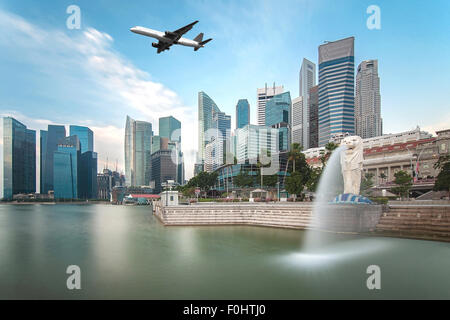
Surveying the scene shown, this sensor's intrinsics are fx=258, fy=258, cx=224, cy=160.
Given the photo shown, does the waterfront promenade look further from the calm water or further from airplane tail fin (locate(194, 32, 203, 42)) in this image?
airplane tail fin (locate(194, 32, 203, 42))

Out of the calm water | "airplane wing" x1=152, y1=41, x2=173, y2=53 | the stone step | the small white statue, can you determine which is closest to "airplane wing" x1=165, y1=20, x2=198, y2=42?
"airplane wing" x1=152, y1=41, x2=173, y2=53

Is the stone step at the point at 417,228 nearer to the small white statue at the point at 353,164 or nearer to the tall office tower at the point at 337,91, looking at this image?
the small white statue at the point at 353,164

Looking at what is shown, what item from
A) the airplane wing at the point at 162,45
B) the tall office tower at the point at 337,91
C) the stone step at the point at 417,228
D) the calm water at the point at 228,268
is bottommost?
the calm water at the point at 228,268

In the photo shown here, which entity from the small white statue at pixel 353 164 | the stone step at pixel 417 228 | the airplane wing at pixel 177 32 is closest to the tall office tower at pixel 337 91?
the small white statue at pixel 353 164

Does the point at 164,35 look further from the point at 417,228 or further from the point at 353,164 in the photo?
the point at 417,228

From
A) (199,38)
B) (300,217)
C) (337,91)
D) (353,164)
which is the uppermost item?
(337,91)

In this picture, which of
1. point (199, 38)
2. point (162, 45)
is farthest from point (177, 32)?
point (199, 38)
